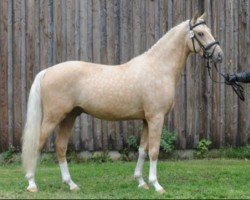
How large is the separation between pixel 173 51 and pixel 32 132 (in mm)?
2110

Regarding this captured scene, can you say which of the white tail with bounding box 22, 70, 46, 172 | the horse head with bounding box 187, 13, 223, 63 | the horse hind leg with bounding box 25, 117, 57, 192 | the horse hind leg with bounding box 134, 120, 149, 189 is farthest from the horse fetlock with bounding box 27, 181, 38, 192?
the horse head with bounding box 187, 13, 223, 63

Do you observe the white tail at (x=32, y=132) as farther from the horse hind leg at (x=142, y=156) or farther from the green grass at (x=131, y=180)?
the horse hind leg at (x=142, y=156)

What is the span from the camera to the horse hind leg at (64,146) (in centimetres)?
764

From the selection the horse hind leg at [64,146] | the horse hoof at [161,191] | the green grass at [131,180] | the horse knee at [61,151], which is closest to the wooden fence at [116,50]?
the green grass at [131,180]

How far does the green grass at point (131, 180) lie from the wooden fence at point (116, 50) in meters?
0.63

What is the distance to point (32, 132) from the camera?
741 centimetres

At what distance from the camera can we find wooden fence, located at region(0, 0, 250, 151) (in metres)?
10.2

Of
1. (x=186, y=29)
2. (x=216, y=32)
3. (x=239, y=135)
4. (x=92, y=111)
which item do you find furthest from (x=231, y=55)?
(x=92, y=111)

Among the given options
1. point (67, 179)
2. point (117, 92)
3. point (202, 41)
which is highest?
point (202, 41)

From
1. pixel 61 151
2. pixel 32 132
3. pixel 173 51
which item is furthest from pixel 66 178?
pixel 173 51

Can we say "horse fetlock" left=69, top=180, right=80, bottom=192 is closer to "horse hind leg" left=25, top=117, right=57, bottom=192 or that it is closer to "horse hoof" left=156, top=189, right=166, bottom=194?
"horse hind leg" left=25, top=117, right=57, bottom=192

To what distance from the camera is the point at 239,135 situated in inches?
417

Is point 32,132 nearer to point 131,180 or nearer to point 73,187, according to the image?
point 73,187

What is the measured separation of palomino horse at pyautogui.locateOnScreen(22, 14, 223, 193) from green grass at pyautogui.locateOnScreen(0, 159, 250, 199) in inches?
11.7
